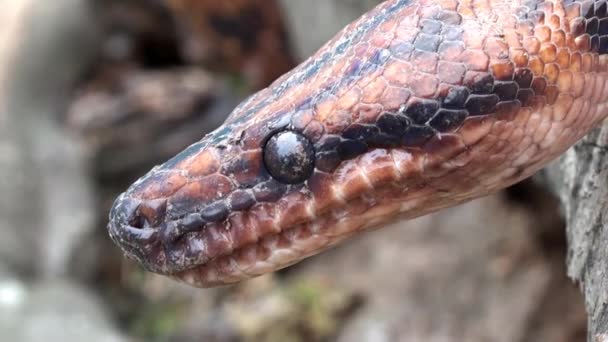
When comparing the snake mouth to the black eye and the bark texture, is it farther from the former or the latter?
the bark texture

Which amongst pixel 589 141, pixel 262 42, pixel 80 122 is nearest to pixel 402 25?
pixel 589 141

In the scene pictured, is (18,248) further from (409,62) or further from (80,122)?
(409,62)

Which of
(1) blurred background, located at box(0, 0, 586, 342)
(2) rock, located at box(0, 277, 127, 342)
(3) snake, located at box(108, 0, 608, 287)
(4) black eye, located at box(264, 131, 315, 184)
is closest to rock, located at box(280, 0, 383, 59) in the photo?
(1) blurred background, located at box(0, 0, 586, 342)

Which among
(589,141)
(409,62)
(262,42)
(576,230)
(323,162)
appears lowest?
(576,230)

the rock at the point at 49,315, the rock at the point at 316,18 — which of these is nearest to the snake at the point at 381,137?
the rock at the point at 316,18

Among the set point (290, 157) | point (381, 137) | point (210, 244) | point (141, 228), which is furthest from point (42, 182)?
point (381, 137)

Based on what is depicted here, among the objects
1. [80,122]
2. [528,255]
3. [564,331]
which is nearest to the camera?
[564,331]

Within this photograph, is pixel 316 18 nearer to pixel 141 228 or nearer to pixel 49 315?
pixel 141 228
